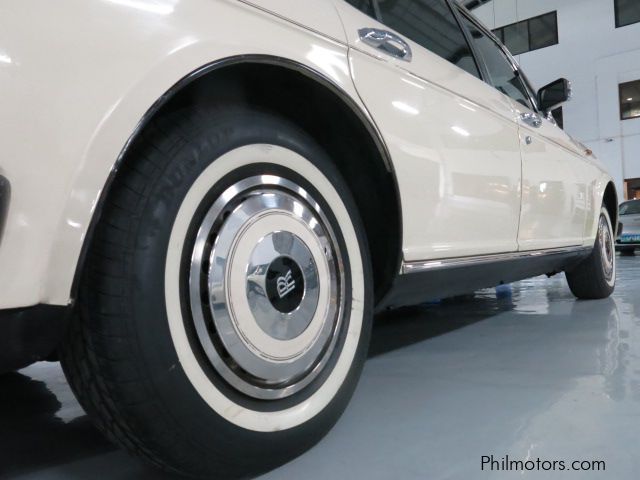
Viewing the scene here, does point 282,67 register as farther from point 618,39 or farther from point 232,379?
point 618,39

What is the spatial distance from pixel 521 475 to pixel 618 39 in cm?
1575

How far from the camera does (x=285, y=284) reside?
1083 mm

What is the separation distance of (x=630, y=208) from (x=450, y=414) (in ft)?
34.0

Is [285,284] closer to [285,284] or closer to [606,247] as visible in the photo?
[285,284]

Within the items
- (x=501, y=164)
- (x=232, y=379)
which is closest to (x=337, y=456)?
(x=232, y=379)

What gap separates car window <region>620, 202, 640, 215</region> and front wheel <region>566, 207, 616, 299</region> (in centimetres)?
721

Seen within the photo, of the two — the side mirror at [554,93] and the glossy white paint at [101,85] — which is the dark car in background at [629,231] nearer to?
the side mirror at [554,93]

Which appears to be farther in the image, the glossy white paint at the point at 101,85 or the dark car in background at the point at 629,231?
the dark car in background at the point at 629,231

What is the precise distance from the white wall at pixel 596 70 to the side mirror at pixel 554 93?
1230cm

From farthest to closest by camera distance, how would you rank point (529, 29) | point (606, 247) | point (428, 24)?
point (529, 29) → point (606, 247) → point (428, 24)

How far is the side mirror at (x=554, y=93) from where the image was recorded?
2906 millimetres

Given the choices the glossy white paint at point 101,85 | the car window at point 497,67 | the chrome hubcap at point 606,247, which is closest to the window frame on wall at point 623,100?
the chrome hubcap at point 606,247

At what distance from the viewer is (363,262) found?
132 centimetres

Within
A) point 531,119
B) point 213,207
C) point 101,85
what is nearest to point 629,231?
point 531,119
